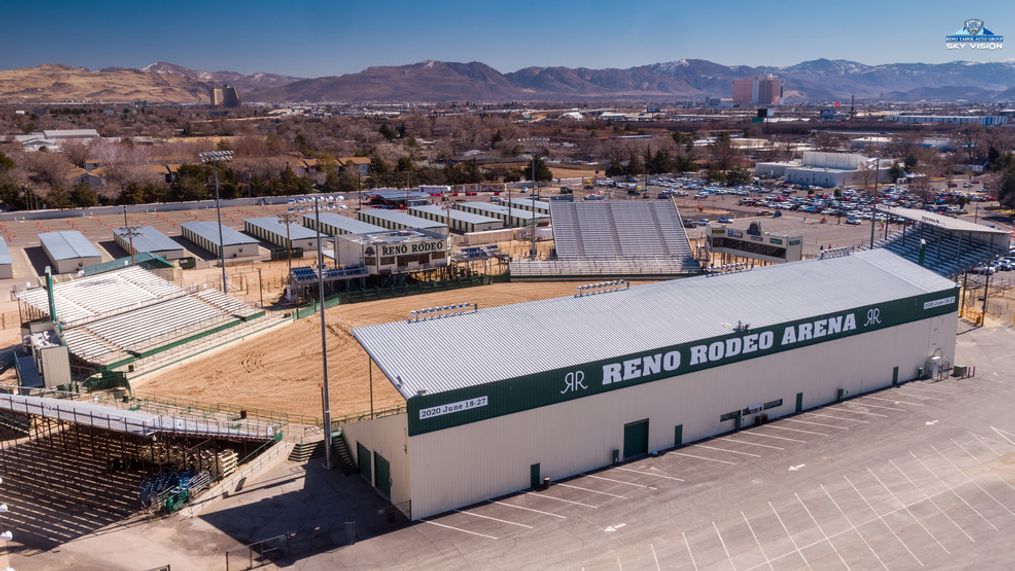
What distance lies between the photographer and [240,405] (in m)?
34.2

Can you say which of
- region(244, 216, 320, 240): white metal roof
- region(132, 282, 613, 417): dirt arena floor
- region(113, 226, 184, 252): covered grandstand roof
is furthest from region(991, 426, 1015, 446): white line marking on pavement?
region(113, 226, 184, 252): covered grandstand roof

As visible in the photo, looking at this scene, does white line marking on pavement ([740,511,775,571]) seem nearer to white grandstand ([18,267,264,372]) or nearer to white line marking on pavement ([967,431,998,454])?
white line marking on pavement ([967,431,998,454])

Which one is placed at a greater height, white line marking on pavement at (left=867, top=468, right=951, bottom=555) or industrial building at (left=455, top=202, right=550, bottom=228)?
industrial building at (left=455, top=202, right=550, bottom=228)

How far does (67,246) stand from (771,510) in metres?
61.1

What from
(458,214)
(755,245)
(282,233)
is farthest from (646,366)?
(458,214)

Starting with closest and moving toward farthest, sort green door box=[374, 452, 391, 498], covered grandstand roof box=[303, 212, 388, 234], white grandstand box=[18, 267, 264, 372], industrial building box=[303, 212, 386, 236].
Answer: green door box=[374, 452, 391, 498] < white grandstand box=[18, 267, 264, 372] < industrial building box=[303, 212, 386, 236] < covered grandstand roof box=[303, 212, 388, 234]

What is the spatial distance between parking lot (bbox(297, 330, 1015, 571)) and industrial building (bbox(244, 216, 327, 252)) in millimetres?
45695

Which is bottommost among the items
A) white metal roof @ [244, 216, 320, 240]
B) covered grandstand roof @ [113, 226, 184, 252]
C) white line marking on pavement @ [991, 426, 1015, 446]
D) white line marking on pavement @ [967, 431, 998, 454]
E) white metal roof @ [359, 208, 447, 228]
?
white line marking on pavement @ [991, 426, 1015, 446]

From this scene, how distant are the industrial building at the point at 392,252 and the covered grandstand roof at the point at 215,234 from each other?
13131 mm

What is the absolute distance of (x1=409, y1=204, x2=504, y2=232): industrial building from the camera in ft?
258

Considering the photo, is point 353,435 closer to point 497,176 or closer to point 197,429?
point 197,429

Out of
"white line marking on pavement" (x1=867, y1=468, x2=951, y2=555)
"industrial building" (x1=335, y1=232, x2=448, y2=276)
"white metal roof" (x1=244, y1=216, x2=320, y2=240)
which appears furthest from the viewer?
"white metal roof" (x1=244, y1=216, x2=320, y2=240)

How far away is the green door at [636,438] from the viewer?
2834 cm

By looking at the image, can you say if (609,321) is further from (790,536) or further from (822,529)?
(822,529)
